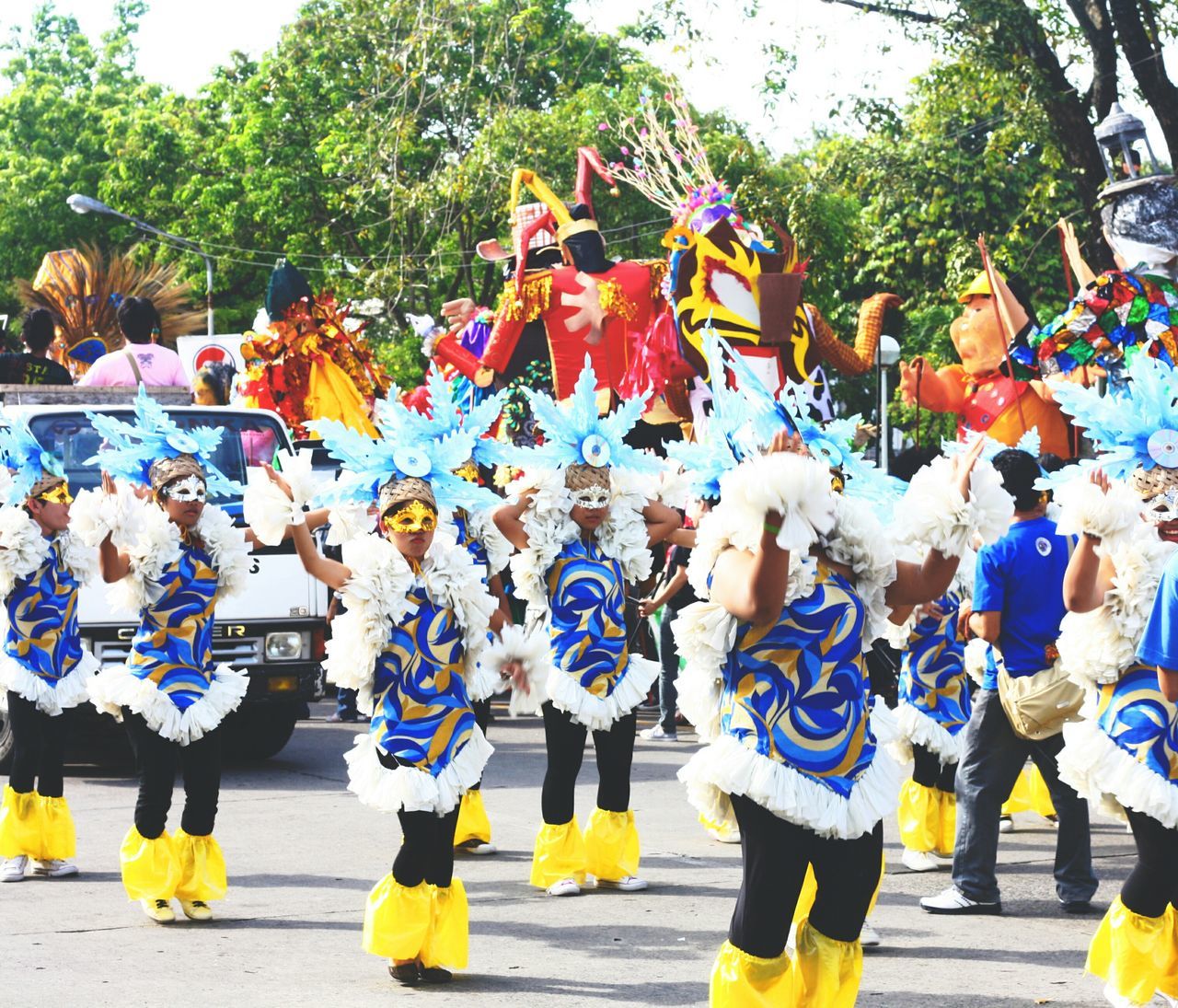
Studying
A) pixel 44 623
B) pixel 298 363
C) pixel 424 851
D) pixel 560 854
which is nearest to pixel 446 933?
pixel 424 851

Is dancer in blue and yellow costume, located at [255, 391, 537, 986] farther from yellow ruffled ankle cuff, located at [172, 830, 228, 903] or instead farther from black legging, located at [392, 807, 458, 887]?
yellow ruffled ankle cuff, located at [172, 830, 228, 903]

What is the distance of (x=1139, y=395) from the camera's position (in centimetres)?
554

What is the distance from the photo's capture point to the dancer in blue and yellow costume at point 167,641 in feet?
22.2

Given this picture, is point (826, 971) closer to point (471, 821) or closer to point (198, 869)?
point (198, 869)

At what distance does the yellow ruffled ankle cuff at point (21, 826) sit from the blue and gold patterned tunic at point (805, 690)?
4.29m

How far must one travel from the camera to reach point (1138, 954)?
5.05 m

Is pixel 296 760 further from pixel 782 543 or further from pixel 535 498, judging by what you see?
pixel 782 543

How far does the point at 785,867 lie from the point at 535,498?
3231 millimetres

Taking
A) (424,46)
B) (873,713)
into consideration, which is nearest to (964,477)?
(873,713)

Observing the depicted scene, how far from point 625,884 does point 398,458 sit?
235 centimetres

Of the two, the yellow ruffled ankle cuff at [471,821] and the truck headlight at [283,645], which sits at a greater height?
the truck headlight at [283,645]

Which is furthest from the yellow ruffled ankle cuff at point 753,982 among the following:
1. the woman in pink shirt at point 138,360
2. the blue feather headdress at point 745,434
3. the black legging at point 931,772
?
the woman in pink shirt at point 138,360

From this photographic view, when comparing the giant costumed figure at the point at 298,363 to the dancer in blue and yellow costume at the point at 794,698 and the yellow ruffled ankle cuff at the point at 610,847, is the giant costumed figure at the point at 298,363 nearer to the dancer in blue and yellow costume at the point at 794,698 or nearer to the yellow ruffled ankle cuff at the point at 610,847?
the yellow ruffled ankle cuff at the point at 610,847

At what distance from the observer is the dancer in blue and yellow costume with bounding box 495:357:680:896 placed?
7.21 m
